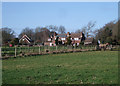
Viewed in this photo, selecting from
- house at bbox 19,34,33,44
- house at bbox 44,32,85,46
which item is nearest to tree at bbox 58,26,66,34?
house at bbox 44,32,85,46

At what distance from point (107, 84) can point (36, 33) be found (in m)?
88.6

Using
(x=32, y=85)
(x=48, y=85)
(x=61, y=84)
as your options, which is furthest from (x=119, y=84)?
(x=32, y=85)

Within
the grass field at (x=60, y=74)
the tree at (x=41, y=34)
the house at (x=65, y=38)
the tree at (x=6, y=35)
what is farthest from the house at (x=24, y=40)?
the grass field at (x=60, y=74)

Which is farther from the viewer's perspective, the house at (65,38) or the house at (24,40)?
the house at (65,38)

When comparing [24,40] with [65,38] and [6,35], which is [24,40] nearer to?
[6,35]

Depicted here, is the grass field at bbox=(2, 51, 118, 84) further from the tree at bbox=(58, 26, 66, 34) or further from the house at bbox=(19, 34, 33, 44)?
the tree at bbox=(58, 26, 66, 34)

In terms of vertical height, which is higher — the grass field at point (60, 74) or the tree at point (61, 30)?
the tree at point (61, 30)

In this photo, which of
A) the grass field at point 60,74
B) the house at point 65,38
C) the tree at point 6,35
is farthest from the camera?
the house at point 65,38

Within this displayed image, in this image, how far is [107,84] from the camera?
7.43m

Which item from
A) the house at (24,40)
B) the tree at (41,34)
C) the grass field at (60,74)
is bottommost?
the grass field at (60,74)

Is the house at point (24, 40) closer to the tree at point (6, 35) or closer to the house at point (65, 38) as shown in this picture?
the tree at point (6, 35)

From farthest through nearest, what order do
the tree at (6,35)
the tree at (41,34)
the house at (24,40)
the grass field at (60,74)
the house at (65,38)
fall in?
1. the house at (65,38)
2. the tree at (41,34)
3. the house at (24,40)
4. the tree at (6,35)
5. the grass field at (60,74)

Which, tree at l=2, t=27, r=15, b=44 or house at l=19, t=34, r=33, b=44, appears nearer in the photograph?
tree at l=2, t=27, r=15, b=44

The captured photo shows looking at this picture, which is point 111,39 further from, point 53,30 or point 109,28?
point 53,30
